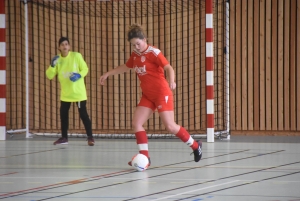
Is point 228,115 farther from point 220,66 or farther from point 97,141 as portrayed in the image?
point 97,141

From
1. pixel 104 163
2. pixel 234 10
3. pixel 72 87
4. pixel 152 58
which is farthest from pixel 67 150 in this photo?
pixel 234 10

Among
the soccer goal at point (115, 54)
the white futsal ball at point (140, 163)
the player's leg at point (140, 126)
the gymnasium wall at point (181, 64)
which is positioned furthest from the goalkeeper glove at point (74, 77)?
the white futsal ball at point (140, 163)

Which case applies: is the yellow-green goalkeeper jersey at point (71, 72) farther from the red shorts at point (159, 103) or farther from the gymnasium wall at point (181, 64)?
the red shorts at point (159, 103)

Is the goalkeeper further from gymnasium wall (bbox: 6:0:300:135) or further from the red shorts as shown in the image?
the red shorts

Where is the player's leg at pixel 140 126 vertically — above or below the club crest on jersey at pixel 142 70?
below

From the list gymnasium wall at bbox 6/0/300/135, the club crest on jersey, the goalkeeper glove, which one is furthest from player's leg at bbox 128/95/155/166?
gymnasium wall at bbox 6/0/300/135

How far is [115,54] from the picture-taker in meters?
12.4

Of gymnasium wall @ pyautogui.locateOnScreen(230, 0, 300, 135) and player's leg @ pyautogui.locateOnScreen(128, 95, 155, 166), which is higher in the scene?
gymnasium wall @ pyautogui.locateOnScreen(230, 0, 300, 135)

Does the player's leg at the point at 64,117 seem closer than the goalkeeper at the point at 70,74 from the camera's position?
No

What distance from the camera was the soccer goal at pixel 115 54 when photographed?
12117mm

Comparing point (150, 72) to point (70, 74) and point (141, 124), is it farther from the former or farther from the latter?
point (70, 74)

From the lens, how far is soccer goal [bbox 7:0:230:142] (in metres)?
12.1

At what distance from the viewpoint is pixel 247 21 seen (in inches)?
469

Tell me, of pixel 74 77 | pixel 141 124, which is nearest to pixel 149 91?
pixel 141 124
